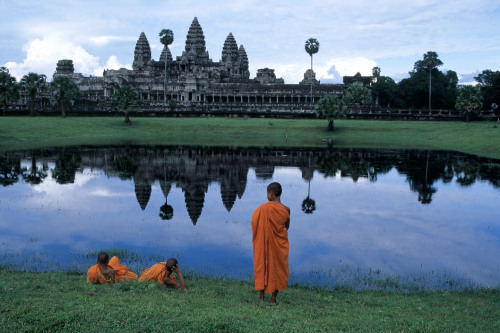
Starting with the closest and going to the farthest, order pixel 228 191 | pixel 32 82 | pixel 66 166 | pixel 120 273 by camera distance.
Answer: pixel 120 273 < pixel 228 191 < pixel 66 166 < pixel 32 82

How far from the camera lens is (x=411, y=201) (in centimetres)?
2195

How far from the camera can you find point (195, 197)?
2205cm

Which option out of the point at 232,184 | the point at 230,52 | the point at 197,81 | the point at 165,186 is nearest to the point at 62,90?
the point at 197,81

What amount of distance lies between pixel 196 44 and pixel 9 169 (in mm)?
100207

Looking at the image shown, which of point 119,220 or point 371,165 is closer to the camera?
point 119,220

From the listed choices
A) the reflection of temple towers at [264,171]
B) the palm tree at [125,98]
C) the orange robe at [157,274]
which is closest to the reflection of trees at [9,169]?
the reflection of temple towers at [264,171]

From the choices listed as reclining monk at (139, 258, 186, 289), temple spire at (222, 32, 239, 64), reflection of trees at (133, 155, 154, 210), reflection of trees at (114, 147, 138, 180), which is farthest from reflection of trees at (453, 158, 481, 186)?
temple spire at (222, 32, 239, 64)

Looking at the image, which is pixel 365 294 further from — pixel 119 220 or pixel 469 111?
pixel 469 111

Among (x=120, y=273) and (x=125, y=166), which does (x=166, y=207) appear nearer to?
(x=120, y=273)

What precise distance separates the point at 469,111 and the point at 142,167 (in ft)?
181

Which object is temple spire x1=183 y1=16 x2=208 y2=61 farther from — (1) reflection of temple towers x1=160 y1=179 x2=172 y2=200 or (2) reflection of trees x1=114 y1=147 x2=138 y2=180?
(1) reflection of temple towers x1=160 y1=179 x2=172 y2=200

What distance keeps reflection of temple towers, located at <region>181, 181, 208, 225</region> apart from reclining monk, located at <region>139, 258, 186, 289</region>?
22.7 ft

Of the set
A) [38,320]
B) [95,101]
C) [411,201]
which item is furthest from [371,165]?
[95,101]

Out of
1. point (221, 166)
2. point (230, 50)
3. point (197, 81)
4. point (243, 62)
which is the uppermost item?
point (230, 50)
